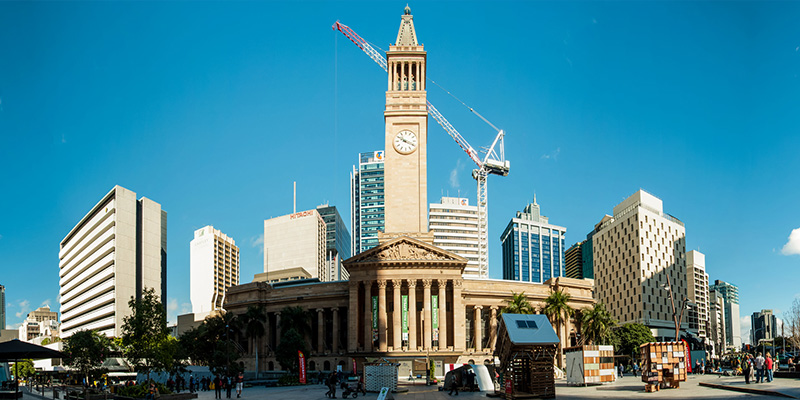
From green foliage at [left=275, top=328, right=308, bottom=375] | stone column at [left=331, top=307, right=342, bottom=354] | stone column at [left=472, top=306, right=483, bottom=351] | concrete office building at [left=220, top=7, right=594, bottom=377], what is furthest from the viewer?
stone column at [left=472, top=306, right=483, bottom=351]

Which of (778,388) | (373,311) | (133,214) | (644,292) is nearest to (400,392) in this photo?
(778,388)

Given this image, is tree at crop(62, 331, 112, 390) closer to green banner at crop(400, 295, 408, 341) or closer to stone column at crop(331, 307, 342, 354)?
stone column at crop(331, 307, 342, 354)

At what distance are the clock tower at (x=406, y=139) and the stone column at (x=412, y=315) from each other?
35.8 feet

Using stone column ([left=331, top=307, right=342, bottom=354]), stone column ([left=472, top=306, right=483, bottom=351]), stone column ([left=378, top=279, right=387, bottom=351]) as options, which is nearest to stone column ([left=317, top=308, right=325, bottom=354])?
stone column ([left=331, top=307, right=342, bottom=354])

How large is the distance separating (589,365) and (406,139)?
56.3 m

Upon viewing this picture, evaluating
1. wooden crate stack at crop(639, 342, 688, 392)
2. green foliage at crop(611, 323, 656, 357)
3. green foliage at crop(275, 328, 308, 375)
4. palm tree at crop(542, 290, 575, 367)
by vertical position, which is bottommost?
green foliage at crop(611, 323, 656, 357)

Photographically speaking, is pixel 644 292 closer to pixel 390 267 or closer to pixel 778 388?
pixel 390 267

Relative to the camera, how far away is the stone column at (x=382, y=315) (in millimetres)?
92250

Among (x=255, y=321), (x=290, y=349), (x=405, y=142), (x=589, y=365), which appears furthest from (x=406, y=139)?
(x=589, y=365)

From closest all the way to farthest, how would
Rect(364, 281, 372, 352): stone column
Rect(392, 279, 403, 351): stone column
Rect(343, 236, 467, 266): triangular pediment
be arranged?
Rect(392, 279, 403, 351): stone column, Rect(364, 281, 372, 352): stone column, Rect(343, 236, 467, 266): triangular pediment

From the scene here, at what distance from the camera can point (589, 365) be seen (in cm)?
5981

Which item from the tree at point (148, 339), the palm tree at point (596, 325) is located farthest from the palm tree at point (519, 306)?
the tree at point (148, 339)

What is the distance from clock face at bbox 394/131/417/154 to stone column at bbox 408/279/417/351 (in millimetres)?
23159

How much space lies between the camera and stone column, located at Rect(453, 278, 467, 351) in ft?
307
